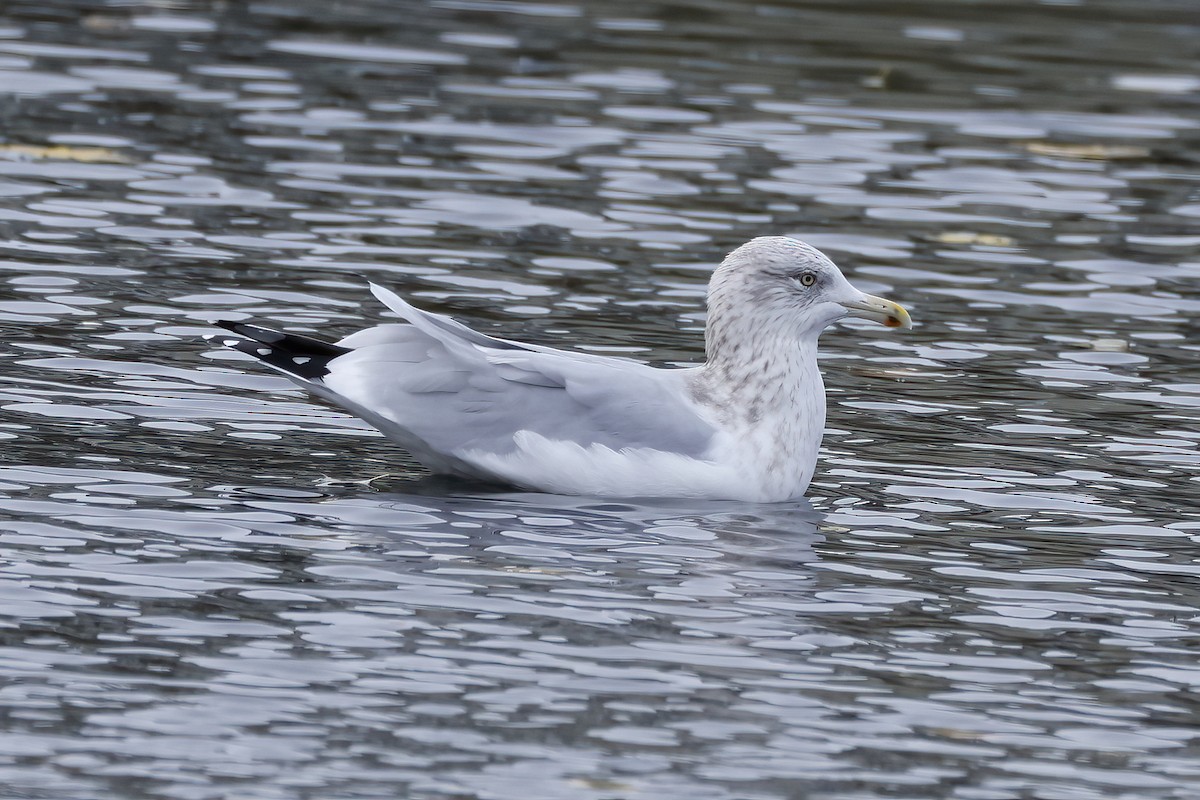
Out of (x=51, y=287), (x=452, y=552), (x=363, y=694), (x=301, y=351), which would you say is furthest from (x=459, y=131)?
(x=363, y=694)

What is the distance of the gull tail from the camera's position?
9.14 metres

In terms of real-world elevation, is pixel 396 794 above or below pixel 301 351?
below

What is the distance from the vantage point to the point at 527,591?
303 inches

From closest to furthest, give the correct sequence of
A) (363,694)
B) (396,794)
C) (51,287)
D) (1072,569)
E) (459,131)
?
(396,794), (363,694), (1072,569), (51,287), (459,131)

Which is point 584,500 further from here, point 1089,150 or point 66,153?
point 1089,150

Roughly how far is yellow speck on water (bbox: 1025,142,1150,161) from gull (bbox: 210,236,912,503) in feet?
27.1

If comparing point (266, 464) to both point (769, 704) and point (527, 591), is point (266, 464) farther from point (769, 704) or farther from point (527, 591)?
point (769, 704)

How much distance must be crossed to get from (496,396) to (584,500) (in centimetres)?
55

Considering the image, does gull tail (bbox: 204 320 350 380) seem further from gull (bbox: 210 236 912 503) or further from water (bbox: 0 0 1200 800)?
water (bbox: 0 0 1200 800)

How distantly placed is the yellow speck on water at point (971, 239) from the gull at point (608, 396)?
5.36 meters

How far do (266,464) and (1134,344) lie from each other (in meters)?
5.35

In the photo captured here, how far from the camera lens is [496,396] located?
354 inches

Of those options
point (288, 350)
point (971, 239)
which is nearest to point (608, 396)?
point (288, 350)

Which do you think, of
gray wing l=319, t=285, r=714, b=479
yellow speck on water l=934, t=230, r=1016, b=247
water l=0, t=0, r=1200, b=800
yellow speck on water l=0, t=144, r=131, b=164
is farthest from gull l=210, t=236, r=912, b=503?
yellow speck on water l=0, t=144, r=131, b=164
